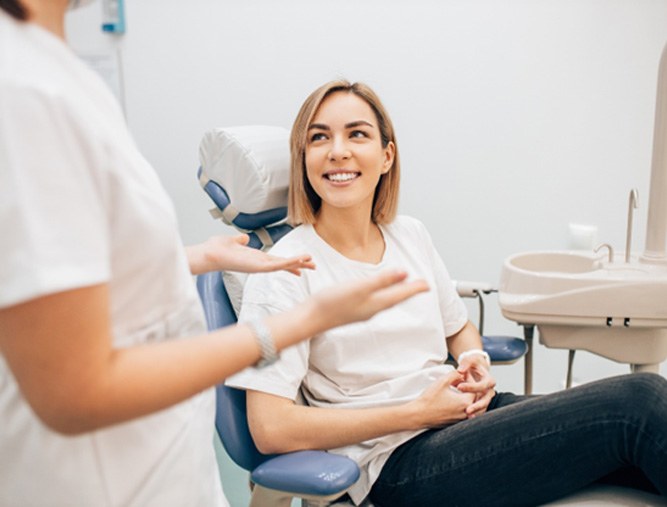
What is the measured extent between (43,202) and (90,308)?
92 millimetres

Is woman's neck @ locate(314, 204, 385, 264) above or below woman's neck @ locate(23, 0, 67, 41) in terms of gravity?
below

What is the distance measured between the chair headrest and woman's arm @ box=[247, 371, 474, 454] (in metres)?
0.51

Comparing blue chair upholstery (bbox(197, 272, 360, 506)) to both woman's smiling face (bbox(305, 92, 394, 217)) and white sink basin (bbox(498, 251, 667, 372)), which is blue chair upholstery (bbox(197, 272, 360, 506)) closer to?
woman's smiling face (bbox(305, 92, 394, 217))

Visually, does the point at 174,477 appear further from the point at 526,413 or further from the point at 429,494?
the point at 526,413

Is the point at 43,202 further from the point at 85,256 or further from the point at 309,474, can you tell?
the point at 309,474

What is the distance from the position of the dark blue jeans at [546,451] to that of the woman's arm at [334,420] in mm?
61

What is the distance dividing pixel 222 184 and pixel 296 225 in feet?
0.73

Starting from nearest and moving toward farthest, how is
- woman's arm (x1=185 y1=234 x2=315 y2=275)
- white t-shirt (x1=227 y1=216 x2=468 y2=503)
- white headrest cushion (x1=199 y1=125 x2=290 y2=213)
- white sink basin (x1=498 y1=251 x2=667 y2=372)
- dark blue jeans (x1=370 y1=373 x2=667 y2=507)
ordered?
woman's arm (x1=185 y1=234 x2=315 y2=275)
dark blue jeans (x1=370 y1=373 x2=667 y2=507)
white t-shirt (x1=227 y1=216 x2=468 y2=503)
white sink basin (x1=498 y1=251 x2=667 y2=372)
white headrest cushion (x1=199 y1=125 x2=290 y2=213)

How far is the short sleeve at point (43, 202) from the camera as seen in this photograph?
468 millimetres

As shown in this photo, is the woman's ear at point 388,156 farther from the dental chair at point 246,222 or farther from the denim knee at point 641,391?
the denim knee at point 641,391

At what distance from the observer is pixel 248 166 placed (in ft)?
4.90

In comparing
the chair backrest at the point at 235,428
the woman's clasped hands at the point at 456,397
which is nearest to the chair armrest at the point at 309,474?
the chair backrest at the point at 235,428

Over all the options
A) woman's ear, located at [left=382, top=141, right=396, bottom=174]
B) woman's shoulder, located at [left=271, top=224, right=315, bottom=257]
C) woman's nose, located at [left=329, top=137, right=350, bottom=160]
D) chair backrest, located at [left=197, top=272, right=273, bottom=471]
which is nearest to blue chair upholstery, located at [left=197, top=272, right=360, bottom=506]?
chair backrest, located at [left=197, top=272, right=273, bottom=471]

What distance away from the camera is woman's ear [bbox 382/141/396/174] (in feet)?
5.04
